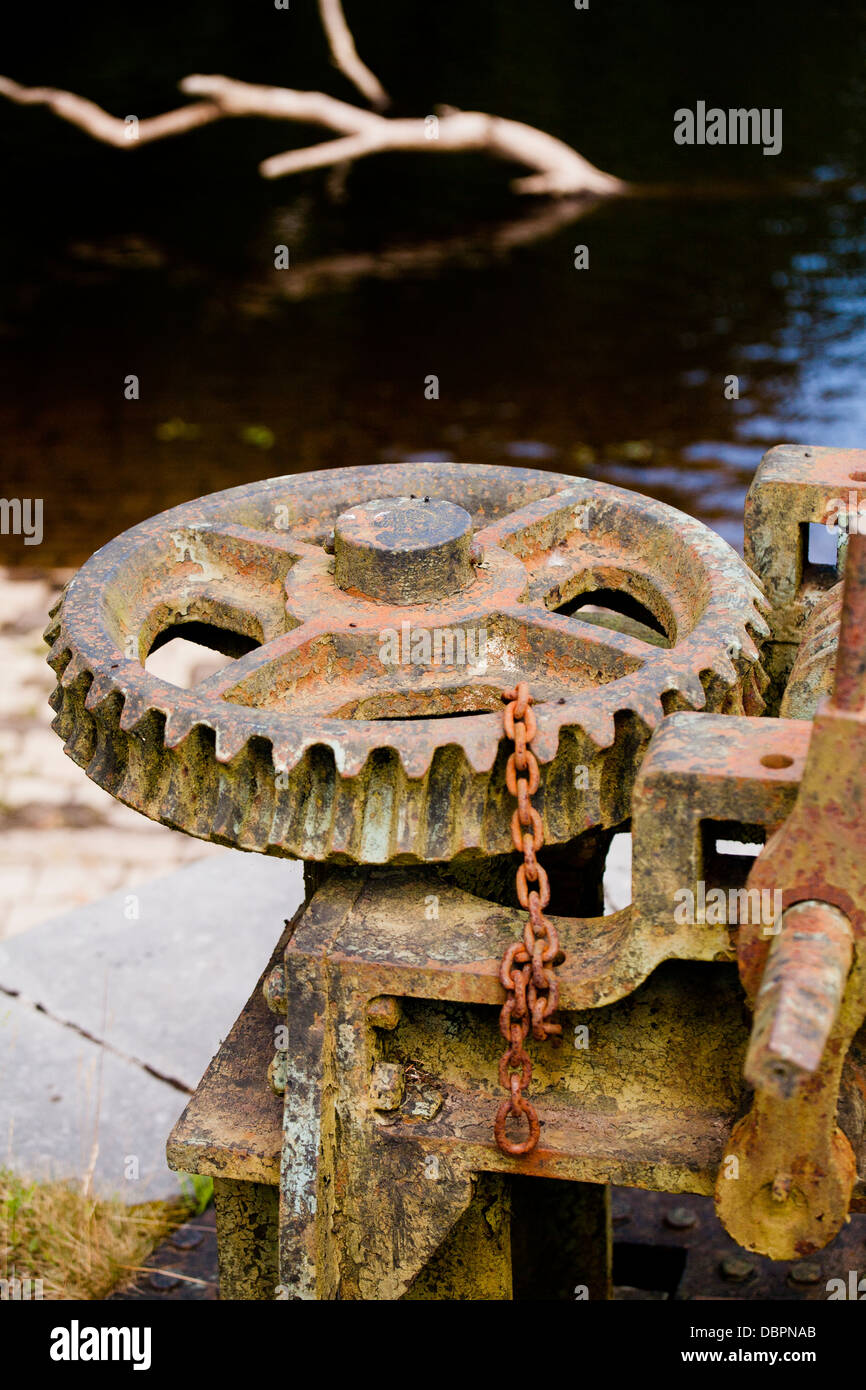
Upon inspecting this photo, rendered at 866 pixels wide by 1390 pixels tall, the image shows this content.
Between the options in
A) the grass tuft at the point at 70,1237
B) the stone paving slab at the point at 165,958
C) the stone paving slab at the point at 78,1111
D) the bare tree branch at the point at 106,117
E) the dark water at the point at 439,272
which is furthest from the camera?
the dark water at the point at 439,272

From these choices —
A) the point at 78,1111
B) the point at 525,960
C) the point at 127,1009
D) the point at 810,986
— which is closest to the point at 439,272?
the point at 127,1009

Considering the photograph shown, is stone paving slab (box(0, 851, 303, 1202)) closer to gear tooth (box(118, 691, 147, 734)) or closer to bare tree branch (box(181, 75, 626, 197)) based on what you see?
gear tooth (box(118, 691, 147, 734))

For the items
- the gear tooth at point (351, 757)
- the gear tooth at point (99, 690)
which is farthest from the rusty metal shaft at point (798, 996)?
the gear tooth at point (99, 690)

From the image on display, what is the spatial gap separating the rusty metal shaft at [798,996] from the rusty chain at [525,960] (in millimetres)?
404

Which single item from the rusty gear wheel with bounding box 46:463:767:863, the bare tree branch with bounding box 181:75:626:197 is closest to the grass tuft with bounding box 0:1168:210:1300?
the rusty gear wheel with bounding box 46:463:767:863

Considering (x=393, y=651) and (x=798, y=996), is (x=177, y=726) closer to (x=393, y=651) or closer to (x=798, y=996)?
(x=393, y=651)

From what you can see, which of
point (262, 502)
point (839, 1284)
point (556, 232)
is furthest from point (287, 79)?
point (839, 1284)

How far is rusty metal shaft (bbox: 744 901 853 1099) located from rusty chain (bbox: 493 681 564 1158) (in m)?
0.40

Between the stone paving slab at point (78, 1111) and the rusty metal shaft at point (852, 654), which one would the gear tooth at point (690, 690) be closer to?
the rusty metal shaft at point (852, 654)

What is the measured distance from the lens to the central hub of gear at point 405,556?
276cm

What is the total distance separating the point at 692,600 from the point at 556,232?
39.5 feet

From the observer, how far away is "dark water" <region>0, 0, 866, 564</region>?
9.92 meters

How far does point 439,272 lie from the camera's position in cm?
1321

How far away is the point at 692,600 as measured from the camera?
9.19 feet
